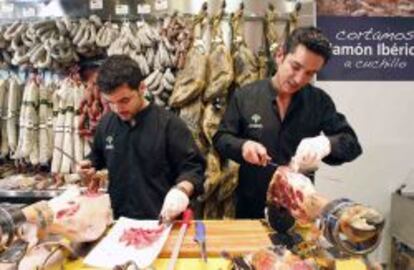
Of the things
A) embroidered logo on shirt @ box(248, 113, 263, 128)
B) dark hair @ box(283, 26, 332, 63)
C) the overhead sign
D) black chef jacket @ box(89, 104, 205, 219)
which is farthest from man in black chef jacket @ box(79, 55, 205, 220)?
the overhead sign

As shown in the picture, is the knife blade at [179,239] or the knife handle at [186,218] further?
the knife handle at [186,218]

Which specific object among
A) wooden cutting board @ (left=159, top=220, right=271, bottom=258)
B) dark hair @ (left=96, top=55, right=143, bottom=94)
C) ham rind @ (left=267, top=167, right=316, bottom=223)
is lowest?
wooden cutting board @ (left=159, top=220, right=271, bottom=258)

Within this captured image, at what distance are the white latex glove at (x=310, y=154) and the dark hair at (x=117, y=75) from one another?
752 mm

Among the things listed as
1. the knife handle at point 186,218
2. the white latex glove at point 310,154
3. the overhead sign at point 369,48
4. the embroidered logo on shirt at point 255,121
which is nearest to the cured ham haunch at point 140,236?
the knife handle at point 186,218

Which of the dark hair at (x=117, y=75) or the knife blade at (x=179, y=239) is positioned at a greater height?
the dark hair at (x=117, y=75)

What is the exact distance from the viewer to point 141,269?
1.42m

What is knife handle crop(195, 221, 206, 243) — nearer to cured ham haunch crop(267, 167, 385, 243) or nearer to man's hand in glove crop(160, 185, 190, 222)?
man's hand in glove crop(160, 185, 190, 222)

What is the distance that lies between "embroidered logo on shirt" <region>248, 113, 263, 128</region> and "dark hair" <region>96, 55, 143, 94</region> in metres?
0.55

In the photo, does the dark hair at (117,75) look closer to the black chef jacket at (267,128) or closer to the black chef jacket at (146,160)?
the black chef jacket at (146,160)

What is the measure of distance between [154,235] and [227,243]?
246mm

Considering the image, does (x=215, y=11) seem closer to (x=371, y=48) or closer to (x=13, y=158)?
(x=371, y=48)

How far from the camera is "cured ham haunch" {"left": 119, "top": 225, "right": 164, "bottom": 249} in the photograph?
160 centimetres

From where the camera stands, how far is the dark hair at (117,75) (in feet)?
6.65

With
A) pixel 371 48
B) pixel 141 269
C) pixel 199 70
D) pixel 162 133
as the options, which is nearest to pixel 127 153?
pixel 162 133
